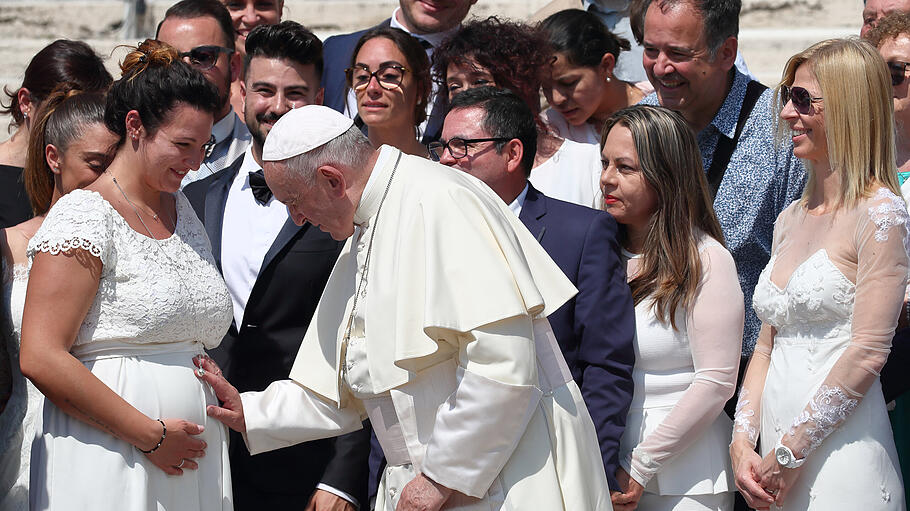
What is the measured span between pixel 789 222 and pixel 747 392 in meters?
0.66

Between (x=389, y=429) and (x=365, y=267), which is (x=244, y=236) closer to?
(x=365, y=267)

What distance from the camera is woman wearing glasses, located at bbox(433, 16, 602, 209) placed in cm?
513

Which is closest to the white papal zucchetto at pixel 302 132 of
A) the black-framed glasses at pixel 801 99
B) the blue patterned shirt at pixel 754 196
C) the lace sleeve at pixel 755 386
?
the black-framed glasses at pixel 801 99

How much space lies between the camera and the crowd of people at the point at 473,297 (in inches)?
131

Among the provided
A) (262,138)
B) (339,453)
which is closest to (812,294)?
(339,453)

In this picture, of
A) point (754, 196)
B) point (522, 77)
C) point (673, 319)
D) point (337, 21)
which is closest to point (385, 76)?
point (522, 77)

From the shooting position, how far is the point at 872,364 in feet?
12.1

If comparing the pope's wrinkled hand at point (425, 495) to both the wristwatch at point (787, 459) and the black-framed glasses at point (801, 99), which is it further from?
the black-framed glasses at point (801, 99)

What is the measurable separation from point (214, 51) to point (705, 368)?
329 centimetres

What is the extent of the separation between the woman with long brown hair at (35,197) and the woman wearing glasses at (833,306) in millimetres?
2704

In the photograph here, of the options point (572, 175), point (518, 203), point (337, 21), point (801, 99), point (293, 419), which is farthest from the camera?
point (337, 21)

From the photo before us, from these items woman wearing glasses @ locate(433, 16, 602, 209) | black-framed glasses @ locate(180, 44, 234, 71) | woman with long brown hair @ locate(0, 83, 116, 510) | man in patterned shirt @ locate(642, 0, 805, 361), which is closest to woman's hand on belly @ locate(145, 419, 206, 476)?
woman with long brown hair @ locate(0, 83, 116, 510)

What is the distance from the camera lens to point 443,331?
3.21m

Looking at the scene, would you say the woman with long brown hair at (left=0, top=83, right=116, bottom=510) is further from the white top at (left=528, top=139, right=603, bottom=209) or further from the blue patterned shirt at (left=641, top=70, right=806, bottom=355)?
the blue patterned shirt at (left=641, top=70, right=806, bottom=355)
